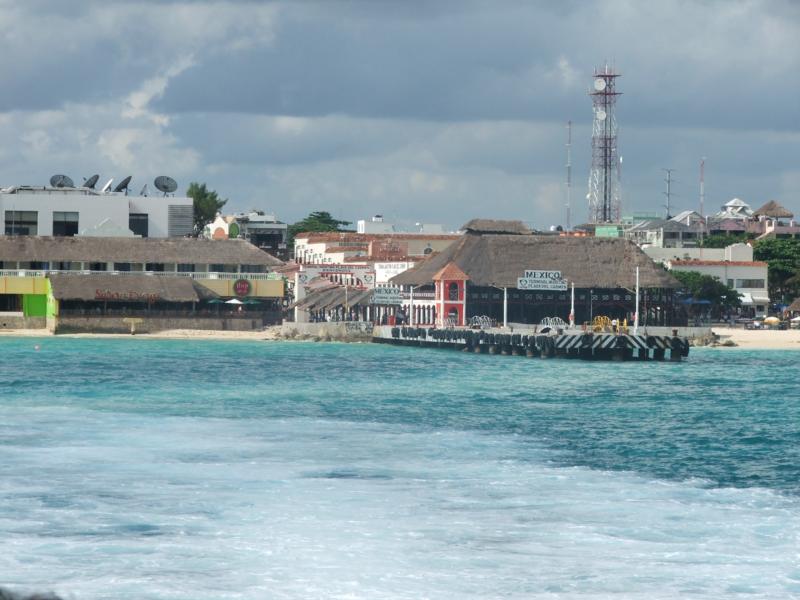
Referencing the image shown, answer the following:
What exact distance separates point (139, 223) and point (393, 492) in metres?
110

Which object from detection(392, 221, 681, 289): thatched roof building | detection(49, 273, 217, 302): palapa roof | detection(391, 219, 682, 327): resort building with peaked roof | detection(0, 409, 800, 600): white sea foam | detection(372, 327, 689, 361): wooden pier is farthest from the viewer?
detection(392, 221, 681, 289): thatched roof building

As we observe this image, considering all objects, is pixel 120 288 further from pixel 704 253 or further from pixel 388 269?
pixel 704 253

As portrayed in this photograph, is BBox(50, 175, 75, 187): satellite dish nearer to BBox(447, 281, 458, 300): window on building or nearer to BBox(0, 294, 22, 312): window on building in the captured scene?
BBox(0, 294, 22, 312): window on building

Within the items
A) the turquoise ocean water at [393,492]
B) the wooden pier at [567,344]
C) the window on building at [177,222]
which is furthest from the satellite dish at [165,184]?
the turquoise ocean water at [393,492]

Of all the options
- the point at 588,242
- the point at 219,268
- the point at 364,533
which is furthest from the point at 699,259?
the point at 364,533

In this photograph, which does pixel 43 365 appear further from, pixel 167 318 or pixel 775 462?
pixel 775 462

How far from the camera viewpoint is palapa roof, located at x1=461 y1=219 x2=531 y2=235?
144250 millimetres

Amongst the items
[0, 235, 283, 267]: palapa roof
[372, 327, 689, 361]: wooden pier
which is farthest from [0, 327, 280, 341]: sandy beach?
[372, 327, 689, 361]: wooden pier

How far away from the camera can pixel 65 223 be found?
139m

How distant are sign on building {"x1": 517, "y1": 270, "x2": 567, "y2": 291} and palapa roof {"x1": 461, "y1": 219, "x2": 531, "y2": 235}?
17.0 m

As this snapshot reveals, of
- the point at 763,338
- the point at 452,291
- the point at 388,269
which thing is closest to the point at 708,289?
the point at 763,338

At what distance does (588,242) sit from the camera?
13650cm

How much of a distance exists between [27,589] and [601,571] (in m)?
10.1

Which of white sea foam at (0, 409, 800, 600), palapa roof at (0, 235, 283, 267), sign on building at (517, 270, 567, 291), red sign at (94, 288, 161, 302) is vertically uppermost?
palapa roof at (0, 235, 283, 267)
